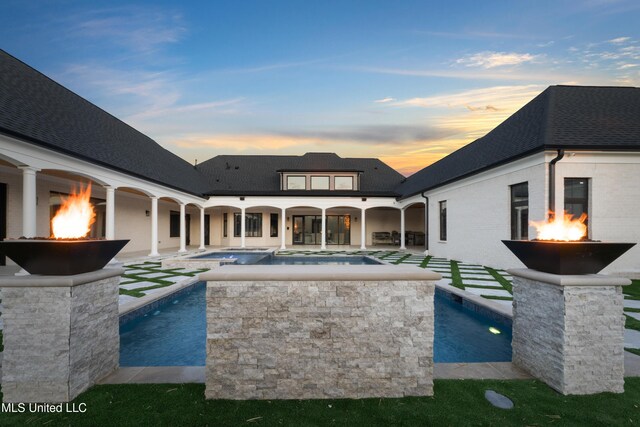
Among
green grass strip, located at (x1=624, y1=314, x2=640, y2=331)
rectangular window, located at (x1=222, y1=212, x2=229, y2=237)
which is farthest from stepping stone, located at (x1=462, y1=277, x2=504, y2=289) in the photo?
rectangular window, located at (x1=222, y1=212, x2=229, y2=237)

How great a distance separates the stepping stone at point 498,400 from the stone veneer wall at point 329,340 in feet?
1.81

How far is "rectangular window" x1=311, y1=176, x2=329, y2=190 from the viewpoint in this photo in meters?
21.3

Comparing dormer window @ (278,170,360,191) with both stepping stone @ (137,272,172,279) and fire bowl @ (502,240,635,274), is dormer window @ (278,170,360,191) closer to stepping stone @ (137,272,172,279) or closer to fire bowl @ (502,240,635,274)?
stepping stone @ (137,272,172,279)

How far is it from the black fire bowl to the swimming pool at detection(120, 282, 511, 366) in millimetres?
1886

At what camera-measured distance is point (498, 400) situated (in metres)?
2.65

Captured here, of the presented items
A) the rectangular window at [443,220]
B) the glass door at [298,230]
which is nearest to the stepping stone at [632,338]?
the rectangular window at [443,220]

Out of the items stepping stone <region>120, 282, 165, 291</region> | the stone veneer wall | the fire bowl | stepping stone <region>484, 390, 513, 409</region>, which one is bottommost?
stepping stone <region>120, 282, 165, 291</region>

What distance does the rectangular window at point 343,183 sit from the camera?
21.4 m

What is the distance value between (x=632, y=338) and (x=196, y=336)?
6.80m

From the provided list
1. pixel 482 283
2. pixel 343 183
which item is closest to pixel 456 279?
pixel 482 283

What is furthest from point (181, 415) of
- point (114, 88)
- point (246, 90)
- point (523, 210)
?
point (114, 88)

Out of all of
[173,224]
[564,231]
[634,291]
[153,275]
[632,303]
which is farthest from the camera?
[173,224]

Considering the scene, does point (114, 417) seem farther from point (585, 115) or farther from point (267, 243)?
point (267, 243)

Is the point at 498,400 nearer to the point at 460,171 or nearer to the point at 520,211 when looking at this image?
the point at 520,211
